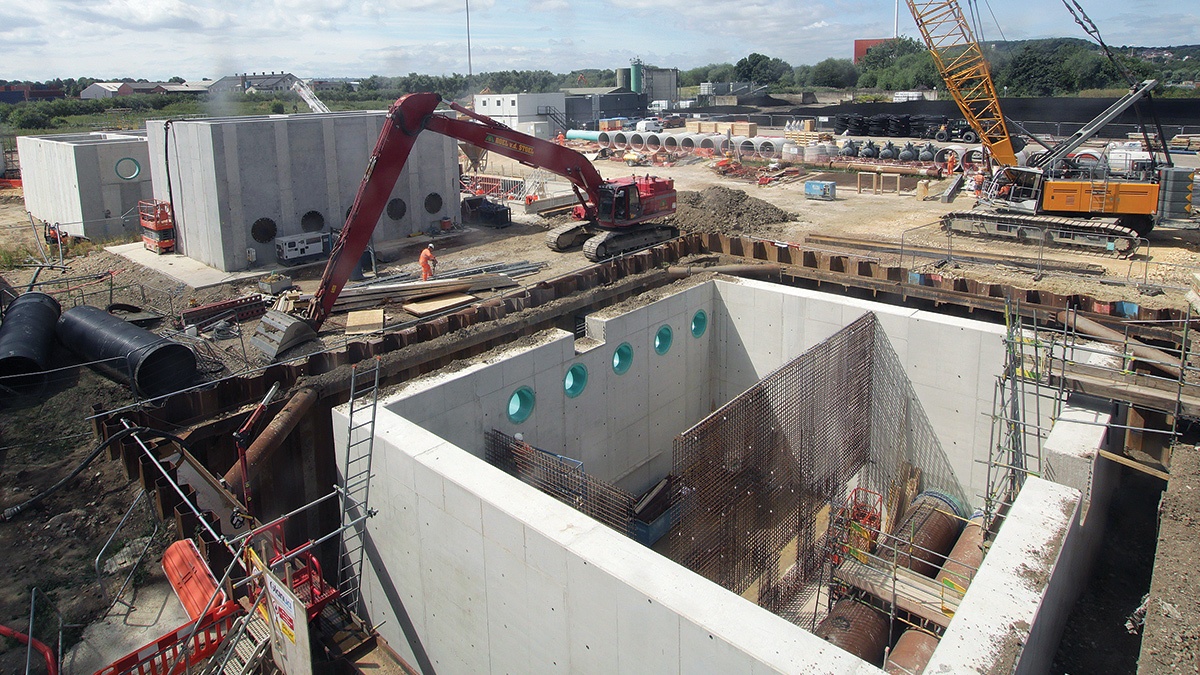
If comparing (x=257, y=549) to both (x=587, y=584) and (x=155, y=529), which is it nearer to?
(x=155, y=529)

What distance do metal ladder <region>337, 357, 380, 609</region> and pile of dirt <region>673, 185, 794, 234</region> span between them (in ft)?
57.1

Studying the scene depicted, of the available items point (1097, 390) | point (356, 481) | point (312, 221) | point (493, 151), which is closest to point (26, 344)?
point (356, 481)

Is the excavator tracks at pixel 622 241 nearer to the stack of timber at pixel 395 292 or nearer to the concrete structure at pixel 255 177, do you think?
the stack of timber at pixel 395 292

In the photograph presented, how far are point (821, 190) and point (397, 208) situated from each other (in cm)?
1812

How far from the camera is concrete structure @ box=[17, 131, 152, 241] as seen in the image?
2709 centimetres

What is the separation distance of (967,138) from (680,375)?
39885 mm

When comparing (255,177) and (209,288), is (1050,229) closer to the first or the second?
(255,177)

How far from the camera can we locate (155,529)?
10.7 metres

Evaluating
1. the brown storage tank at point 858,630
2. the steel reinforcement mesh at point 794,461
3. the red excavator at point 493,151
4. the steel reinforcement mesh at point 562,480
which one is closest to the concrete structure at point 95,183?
the red excavator at point 493,151

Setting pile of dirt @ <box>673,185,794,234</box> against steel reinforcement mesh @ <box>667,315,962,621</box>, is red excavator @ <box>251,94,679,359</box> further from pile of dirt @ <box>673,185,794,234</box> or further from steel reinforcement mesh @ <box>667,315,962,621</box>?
steel reinforcement mesh @ <box>667,315,962,621</box>

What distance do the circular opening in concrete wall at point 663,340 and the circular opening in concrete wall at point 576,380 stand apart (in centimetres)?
241

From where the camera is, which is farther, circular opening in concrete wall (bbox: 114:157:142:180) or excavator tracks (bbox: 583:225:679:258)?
circular opening in concrete wall (bbox: 114:157:142:180)

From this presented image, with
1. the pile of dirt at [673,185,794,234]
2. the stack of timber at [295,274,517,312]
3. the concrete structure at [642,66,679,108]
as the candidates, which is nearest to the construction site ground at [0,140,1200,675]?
the pile of dirt at [673,185,794,234]

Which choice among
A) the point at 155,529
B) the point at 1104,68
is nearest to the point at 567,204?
the point at 155,529
